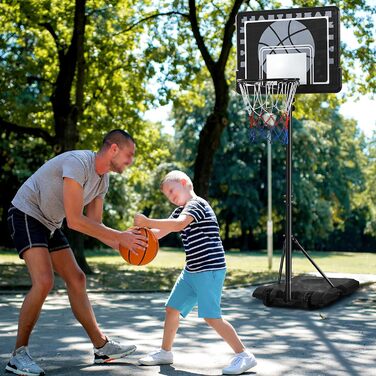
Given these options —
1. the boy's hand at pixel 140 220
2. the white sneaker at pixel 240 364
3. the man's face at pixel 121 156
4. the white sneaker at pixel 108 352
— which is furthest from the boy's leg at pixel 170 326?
the man's face at pixel 121 156

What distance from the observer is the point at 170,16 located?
69.7 ft

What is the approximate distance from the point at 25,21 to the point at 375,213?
38.8 metres

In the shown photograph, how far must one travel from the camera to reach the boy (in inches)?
224

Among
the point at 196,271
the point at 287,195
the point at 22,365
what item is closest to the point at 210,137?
the point at 287,195

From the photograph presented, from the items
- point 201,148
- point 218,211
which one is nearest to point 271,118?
point 201,148

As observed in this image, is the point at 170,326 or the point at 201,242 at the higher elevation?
the point at 201,242

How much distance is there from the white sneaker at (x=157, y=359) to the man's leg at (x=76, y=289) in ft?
1.28

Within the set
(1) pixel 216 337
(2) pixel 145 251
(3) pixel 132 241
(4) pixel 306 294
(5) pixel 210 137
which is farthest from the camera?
(5) pixel 210 137

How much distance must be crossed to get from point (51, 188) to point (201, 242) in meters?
1.32

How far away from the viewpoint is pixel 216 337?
24.6ft

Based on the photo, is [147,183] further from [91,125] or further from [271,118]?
[271,118]

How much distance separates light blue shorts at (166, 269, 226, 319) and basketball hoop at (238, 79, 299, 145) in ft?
16.7

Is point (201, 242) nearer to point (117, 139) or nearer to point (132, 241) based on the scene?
point (132, 241)

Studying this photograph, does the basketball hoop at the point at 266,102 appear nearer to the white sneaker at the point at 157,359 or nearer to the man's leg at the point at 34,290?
the white sneaker at the point at 157,359
